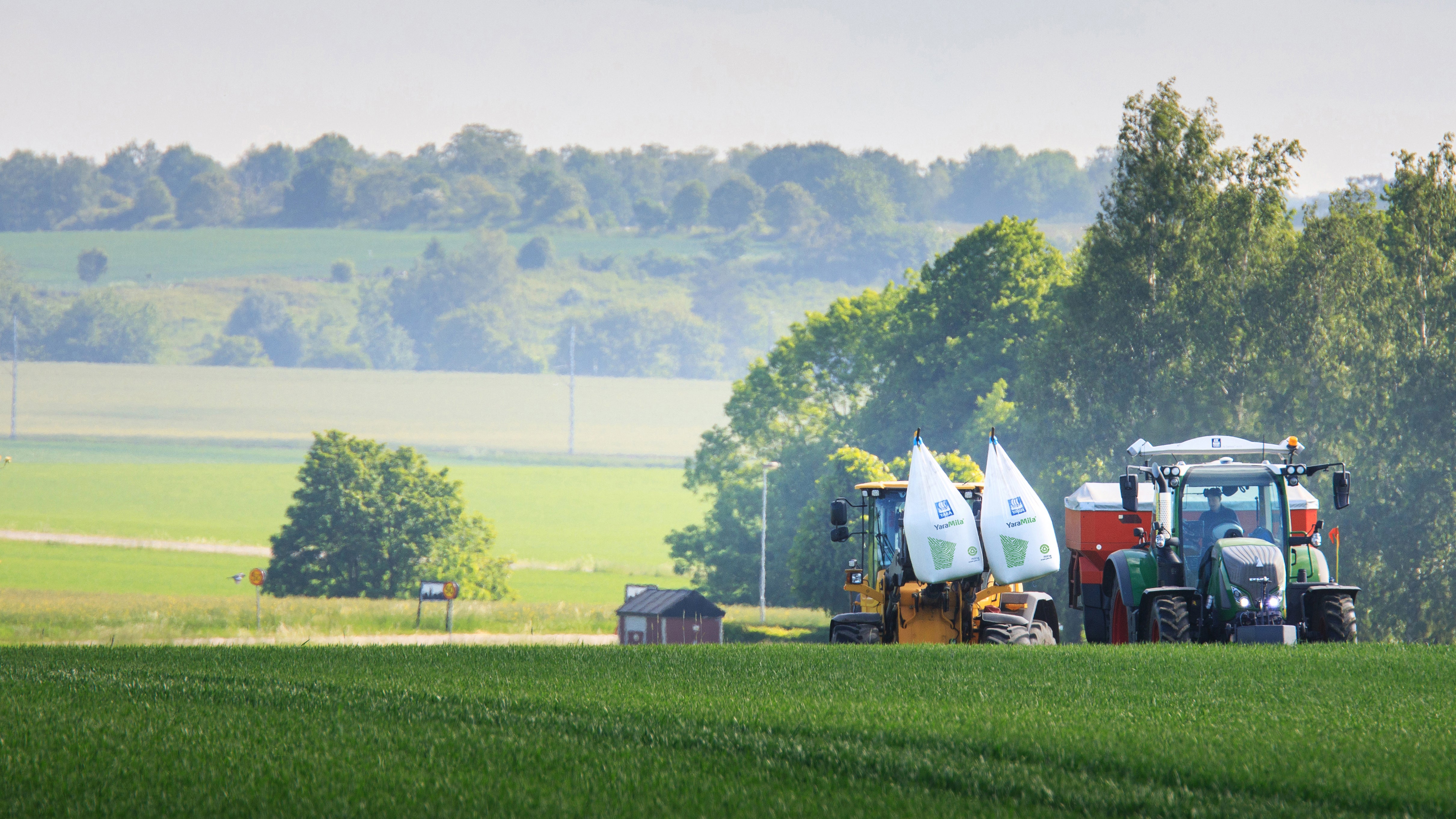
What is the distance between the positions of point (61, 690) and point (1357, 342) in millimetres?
38671

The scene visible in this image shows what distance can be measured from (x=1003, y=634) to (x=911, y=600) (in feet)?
4.83

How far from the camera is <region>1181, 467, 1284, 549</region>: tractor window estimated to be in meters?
18.2

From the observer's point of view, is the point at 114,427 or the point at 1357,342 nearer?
the point at 1357,342

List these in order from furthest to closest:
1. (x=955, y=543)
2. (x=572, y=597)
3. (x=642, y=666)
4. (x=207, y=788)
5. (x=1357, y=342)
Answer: (x=572, y=597)
(x=1357, y=342)
(x=955, y=543)
(x=642, y=666)
(x=207, y=788)

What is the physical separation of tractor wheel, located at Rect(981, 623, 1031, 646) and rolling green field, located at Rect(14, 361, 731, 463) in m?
115

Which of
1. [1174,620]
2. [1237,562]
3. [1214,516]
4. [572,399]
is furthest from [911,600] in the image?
[572,399]

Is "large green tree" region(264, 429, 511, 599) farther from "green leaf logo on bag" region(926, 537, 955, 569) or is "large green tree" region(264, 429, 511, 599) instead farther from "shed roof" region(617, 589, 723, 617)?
"green leaf logo on bag" region(926, 537, 955, 569)

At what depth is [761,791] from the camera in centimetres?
888

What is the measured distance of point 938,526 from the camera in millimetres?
19469

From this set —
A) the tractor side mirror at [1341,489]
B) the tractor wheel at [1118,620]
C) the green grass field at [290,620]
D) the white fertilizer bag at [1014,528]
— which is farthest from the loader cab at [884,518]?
the green grass field at [290,620]

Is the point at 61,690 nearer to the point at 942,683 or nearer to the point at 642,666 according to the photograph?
the point at 642,666

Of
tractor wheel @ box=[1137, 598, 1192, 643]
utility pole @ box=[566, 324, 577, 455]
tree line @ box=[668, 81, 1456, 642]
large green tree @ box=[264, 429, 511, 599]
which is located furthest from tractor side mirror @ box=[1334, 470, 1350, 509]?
utility pole @ box=[566, 324, 577, 455]

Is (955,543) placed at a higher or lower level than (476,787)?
higher

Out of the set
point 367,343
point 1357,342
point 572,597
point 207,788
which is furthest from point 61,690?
point 367,343
